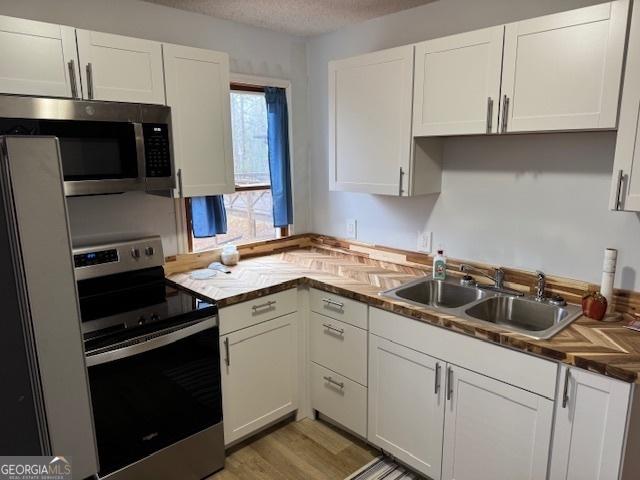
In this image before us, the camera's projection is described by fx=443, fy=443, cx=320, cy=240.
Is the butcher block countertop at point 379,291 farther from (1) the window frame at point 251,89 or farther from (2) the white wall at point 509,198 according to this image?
(2) the white wall at point 509,198

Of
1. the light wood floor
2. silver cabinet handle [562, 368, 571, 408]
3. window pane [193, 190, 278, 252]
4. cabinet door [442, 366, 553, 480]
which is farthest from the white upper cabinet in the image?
window pane [193, 190, 278, 252]

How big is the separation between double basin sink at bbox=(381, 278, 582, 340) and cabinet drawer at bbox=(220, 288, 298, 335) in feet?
1.87

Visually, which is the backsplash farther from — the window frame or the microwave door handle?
the microwave door handle

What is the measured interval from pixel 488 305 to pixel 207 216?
67.2 inches

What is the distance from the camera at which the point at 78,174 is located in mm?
1873

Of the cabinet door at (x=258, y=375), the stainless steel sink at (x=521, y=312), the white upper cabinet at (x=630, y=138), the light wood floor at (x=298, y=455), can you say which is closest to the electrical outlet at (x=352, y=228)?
the cabinet door at (x=258, y=375)

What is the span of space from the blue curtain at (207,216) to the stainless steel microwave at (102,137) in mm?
522

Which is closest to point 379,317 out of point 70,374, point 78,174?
point 78,174

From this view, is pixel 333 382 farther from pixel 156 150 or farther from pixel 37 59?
pixel 37 59

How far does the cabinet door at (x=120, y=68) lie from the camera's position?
195cm

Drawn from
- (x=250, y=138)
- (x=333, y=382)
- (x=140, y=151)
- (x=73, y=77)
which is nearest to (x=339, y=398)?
(x=333, y=382)

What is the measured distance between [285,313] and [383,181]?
36.1 inches

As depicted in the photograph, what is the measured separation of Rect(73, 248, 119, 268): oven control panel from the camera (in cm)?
217

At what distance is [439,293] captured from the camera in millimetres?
2445
